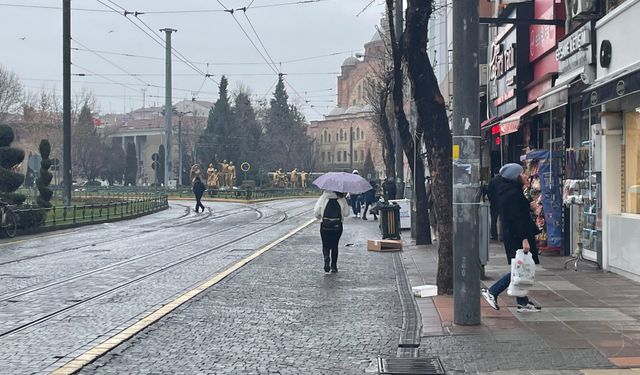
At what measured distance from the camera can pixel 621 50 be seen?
487 inches

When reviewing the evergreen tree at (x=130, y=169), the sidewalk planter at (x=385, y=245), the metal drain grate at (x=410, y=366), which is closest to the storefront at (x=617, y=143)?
the sidewalk planter at (x=385, y=245)

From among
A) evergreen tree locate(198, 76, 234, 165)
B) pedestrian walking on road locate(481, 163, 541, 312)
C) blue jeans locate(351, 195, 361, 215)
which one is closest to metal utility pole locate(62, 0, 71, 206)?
blue jeans locate(351, 195, 361, 215)

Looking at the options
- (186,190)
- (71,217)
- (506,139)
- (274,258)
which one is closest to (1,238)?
(71,217)

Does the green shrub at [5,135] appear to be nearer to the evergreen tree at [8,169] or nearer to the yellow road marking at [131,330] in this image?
the evergreen tree at [8,169]

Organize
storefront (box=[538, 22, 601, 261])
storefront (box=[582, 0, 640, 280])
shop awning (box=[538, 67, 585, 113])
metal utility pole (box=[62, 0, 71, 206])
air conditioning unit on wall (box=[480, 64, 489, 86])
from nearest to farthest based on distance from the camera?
storefront (box=[582, 0, 640, 280])
storefront (box=[538, 22, 601, 261])
shop awning (box=[538, 67, 585, 113])
air conditioning unit on wall (box=[480, 64, 489, 86])
metal utility pole (box=[62, 0, 71, 206])

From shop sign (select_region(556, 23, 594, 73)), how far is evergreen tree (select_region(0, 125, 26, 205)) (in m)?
17.2

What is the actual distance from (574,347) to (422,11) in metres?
6.03

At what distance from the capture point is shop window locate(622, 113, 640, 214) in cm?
1255

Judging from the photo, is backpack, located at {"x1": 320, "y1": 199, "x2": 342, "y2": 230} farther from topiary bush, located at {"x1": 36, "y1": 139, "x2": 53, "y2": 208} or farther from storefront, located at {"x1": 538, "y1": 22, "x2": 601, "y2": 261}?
topiary bush, located at {"x1": 36, "y1": 139, "x2": 53, "y2": 208}

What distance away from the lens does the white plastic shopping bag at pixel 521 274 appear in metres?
9.27

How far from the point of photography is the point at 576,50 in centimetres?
1427

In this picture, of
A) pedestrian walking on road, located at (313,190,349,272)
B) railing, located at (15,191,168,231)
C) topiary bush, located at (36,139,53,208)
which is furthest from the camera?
topiary bush, located at (36,139,53,208)

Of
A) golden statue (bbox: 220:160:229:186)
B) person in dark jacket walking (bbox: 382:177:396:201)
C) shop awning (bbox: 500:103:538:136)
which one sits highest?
shop awning (bbox: 500:103:538:136)

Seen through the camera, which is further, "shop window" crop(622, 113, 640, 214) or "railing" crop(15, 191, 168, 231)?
"railing" crop(15, 191, 168, 231)
